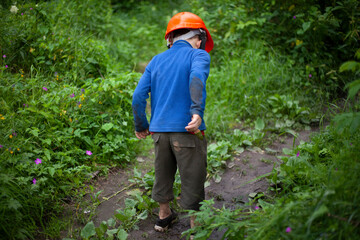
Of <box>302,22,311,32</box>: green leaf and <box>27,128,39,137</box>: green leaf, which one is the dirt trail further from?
<box>302,22,311,32</box>: green leaf

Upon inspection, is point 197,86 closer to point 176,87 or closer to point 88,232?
point 176,87

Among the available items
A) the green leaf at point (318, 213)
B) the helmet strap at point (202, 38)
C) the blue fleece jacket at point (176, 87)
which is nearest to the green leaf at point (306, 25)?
the helmet strap at point (202, 38)

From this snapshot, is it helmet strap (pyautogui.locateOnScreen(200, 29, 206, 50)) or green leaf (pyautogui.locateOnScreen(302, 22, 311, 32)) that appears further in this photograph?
green leaf (pyautogui.locateOnScreen(302, 22, 311, 32))

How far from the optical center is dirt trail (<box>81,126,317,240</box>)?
7.93ft

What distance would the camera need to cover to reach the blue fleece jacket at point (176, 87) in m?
2.01

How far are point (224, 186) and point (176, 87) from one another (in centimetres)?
133

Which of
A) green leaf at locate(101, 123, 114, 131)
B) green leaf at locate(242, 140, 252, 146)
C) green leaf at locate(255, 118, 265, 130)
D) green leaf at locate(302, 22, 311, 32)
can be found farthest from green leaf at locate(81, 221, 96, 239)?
green leaf at locate(302, 22, 311, 32)

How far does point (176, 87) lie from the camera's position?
210 cm

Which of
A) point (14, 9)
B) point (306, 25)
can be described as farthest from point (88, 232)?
point (306, 25)

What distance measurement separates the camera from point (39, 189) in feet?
7.86

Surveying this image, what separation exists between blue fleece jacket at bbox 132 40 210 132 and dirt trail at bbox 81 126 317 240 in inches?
33.4

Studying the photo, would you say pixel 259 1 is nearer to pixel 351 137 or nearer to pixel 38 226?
pixel 351 137

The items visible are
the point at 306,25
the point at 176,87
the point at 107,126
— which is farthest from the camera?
the point at 306,25

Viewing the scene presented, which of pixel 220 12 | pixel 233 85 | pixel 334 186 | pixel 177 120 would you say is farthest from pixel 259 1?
pixel 334 186
